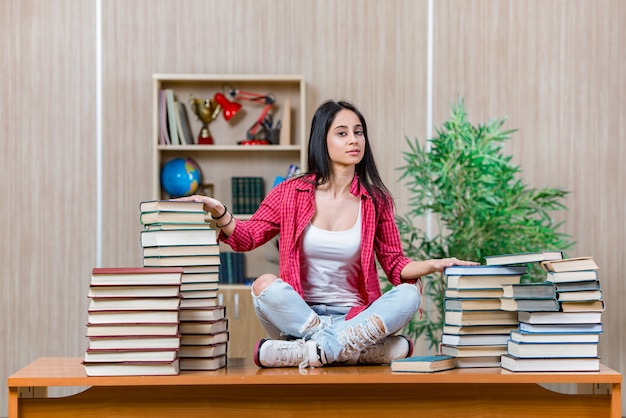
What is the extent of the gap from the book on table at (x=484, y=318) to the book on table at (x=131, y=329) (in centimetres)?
83

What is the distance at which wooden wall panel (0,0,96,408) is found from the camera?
5164 mm

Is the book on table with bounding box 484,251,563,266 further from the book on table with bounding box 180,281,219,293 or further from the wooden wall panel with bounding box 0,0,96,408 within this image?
the wooden wall panel with bounding box 0,0,96,408

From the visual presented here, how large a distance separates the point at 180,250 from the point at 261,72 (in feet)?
8.92

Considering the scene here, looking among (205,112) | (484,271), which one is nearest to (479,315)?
(484,271)

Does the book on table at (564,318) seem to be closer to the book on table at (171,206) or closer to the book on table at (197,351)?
the book on table at (197,351)

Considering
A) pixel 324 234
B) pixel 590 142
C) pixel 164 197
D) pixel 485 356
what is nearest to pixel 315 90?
pixel 164 197

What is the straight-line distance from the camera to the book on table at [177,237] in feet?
8.58

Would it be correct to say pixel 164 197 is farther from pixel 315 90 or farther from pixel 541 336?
pixel 541 336

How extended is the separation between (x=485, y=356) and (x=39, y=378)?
128 cm

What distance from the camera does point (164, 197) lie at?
514 cm

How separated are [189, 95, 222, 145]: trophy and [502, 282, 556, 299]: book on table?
113 inches

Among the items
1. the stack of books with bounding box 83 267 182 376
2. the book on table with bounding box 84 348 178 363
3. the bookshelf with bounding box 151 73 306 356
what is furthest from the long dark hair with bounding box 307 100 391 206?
the bookshelf with bounding box 151 73 306 356

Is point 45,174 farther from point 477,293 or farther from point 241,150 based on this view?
point 477,293

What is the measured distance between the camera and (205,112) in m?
5.12
